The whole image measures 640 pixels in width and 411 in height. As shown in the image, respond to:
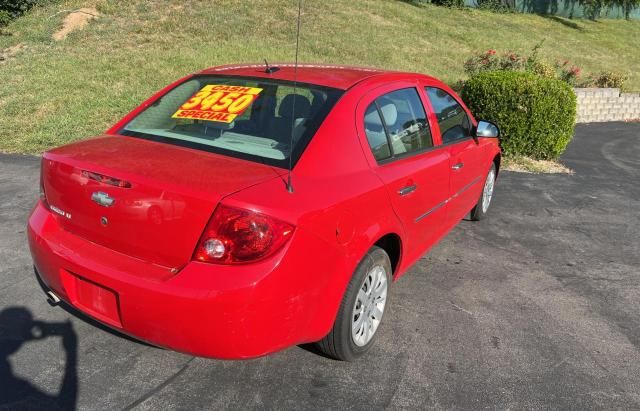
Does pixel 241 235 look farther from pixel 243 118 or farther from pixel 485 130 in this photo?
pixel 485 130

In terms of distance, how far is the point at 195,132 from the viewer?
3.14m

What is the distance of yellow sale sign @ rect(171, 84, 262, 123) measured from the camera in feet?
10.3

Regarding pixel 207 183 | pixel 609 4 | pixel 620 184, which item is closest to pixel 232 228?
pixel 207 183

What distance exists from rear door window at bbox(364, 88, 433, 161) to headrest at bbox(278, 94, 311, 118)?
35cm

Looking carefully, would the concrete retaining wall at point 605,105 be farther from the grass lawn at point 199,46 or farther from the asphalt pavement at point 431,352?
the asphalt pavement at point 431,352

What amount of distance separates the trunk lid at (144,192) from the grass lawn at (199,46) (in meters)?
5.64

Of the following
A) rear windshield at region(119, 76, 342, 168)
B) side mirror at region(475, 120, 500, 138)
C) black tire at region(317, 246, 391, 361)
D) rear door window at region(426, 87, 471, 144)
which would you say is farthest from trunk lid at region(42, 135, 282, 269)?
side mirror at region(475, 120, 500, 138)

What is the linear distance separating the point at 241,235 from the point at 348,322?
2.78 feet

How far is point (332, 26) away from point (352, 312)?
16098mm

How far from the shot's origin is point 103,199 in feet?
8.29

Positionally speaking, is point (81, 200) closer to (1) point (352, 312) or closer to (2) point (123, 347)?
(2) point (123, 347)

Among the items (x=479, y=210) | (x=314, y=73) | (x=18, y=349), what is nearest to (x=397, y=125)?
(x=314, y=73)

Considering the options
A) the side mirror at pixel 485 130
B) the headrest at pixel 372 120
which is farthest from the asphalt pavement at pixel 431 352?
the headrest at pixel 372 120

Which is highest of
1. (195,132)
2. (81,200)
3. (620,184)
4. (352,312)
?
(195,132)
